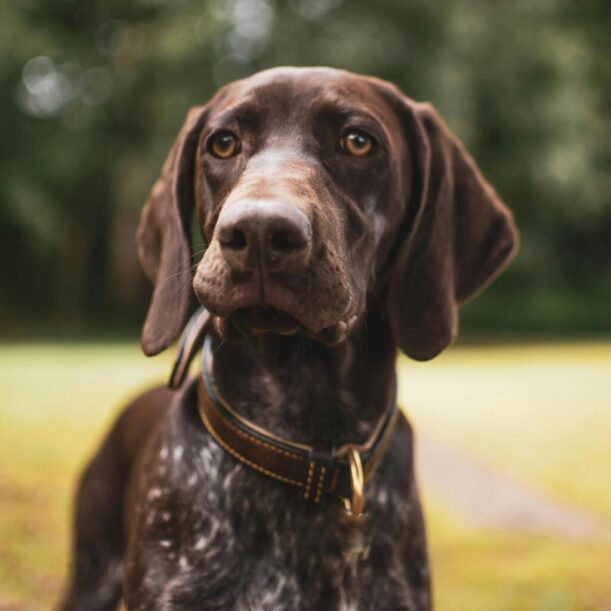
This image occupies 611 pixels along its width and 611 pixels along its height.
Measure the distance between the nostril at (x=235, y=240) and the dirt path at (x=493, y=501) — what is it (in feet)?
13.6

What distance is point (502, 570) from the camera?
4.87 meters

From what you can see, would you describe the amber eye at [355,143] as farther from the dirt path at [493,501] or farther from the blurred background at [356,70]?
the blurred background at [356,70]

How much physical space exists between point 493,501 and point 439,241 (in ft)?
13.1

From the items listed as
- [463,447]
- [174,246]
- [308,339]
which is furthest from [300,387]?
[463,447]

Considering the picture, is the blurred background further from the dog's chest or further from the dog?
the dog's chest

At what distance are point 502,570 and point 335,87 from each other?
126 inches

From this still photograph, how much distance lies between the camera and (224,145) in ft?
8.86

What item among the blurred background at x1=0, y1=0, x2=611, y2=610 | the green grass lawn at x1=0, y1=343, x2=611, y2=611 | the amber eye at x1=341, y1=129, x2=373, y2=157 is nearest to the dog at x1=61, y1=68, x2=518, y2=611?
the amber eye at x1=341, y1=129, x2=373, y2=157

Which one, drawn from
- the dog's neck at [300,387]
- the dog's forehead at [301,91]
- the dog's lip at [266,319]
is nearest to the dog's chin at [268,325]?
the dog's lip at [266,319]

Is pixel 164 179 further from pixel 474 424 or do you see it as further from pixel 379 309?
pixel 474 424

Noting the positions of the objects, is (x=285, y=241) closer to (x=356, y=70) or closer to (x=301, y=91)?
(x=301, y=91)

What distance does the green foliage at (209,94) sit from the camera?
21.0m

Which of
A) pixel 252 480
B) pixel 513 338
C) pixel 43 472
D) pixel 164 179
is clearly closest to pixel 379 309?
pixel 252 480

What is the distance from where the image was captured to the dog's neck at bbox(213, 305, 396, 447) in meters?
2.69
